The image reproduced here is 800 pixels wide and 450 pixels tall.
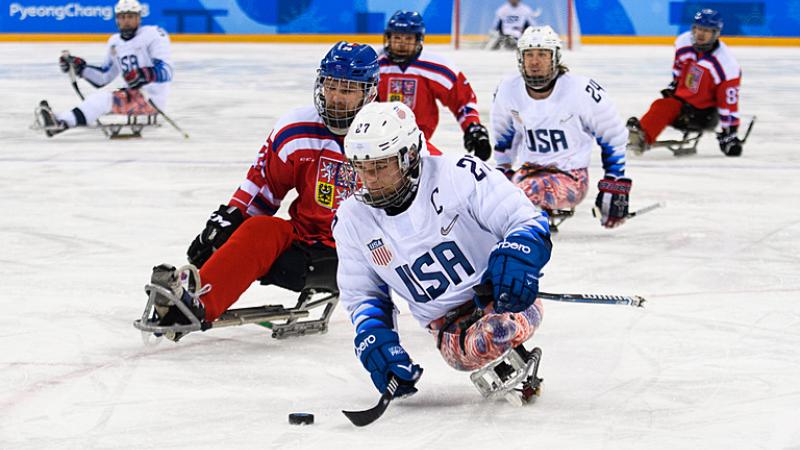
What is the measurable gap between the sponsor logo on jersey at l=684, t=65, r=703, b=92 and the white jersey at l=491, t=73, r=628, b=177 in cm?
317


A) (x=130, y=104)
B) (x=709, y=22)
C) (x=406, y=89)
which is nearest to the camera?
(x=406, y=89)

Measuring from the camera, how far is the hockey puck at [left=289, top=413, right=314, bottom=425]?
3.00 metres

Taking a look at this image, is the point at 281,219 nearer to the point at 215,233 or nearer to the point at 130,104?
the point at 215,233

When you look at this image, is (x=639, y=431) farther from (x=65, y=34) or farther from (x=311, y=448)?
(x=65, y=34)

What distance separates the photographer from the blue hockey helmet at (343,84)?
3.66 metres

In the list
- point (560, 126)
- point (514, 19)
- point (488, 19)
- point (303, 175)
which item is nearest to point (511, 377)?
point (303, 175)

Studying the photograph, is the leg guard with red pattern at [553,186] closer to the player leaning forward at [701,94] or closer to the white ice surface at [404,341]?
the white ice surface at [404,341]

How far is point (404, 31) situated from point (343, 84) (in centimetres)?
299

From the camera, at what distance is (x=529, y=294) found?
8.95 feet

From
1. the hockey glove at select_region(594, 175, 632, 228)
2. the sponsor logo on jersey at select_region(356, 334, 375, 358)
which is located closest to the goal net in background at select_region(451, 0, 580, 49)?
the hockey glove at select_region(594, 175, 632, 228)

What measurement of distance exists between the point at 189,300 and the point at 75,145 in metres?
6.18

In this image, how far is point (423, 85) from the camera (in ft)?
22.0

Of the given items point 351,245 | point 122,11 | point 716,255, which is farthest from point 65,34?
point 351,245

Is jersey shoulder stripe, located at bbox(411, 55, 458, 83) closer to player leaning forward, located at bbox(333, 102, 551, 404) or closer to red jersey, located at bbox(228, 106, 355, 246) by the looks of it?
red jersey, located at bbox(228, 106, 355, 246)
